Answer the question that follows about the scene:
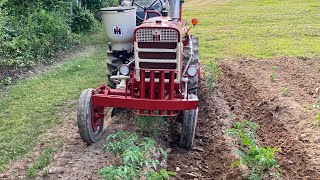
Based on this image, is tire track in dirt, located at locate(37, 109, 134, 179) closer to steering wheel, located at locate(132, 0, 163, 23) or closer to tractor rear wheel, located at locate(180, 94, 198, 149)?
tractor rear wheel, located at locate(180, 94, 198, 149)

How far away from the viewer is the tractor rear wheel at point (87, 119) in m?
5.73

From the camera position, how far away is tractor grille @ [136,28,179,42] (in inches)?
220

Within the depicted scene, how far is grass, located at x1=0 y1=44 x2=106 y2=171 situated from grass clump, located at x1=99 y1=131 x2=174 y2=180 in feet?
4.83

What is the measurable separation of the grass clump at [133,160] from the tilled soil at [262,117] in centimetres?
47

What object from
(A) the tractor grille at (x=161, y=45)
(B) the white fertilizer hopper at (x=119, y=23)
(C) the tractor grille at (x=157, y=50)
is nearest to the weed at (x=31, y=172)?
(C) the tractor grille at (x=157, y=50)

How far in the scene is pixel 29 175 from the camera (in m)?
5.25

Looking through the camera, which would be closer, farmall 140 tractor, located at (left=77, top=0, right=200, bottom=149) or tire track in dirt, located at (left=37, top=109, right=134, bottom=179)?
tire track in dirt, located at (left=37, top=109, right=134, bottom=179)

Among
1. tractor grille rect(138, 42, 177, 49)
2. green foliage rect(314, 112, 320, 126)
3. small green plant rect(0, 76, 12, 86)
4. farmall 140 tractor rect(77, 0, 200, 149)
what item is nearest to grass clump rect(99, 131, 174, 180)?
farmall 140 tractor rect(77, 0, 200, 149)

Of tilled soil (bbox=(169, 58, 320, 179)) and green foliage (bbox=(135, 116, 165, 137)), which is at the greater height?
green foliage (bbox=(135, 116, 165, 137))

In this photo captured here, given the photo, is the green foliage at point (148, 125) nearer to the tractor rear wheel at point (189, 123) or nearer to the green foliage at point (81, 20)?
the tractor rear wheel at point (189, 123)

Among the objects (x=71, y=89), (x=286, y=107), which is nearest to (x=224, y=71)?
(x=286, y=107)

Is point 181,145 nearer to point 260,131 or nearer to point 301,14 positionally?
point 260,131

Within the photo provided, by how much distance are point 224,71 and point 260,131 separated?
390 centimetres

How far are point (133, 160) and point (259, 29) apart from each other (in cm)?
1331
